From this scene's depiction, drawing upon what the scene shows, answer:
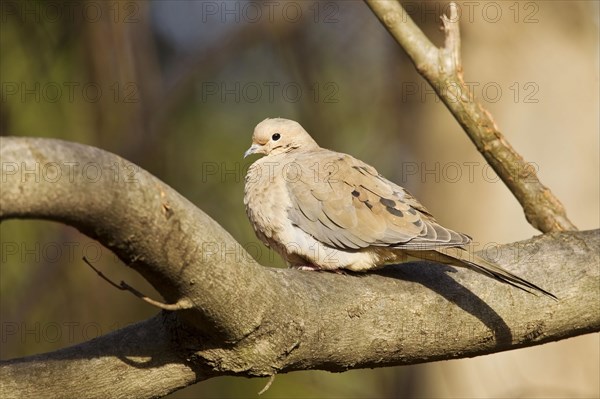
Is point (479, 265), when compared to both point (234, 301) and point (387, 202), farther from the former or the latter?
point (234, 301)

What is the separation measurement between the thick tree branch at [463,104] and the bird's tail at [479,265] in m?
0.65

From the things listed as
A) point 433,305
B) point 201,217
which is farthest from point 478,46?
point 201,217

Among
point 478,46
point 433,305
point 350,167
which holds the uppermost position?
point 478,46

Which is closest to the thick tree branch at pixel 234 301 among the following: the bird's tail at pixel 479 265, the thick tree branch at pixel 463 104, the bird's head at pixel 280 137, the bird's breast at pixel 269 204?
the bird's tail at pixel 479 265

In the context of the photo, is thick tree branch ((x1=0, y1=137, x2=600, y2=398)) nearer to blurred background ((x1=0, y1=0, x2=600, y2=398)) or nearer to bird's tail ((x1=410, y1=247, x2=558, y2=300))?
bird's tail ((x1=410, y1=247, x2=558, y2=300))

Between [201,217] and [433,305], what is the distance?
1137mm

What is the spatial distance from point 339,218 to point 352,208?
2.8 inches

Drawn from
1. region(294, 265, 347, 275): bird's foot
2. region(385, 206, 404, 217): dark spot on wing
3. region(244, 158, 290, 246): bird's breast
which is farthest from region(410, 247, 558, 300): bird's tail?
region(244, 158, 290, 246): bird's breast

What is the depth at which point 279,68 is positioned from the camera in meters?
8.27

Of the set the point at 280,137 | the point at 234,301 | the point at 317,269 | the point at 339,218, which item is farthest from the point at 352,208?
the point at 234,301

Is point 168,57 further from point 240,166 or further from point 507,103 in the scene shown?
point 507,103

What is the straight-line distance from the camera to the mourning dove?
3.18 m

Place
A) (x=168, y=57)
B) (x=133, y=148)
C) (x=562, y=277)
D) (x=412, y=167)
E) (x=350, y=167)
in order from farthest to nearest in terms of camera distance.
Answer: (x=168, y=57)
(x=412, y=167)
(x=133, y=148)
(x=350, y=167)
(x=562, y=277)

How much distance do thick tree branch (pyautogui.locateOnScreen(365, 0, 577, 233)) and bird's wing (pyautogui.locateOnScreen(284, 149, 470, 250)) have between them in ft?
1.45
